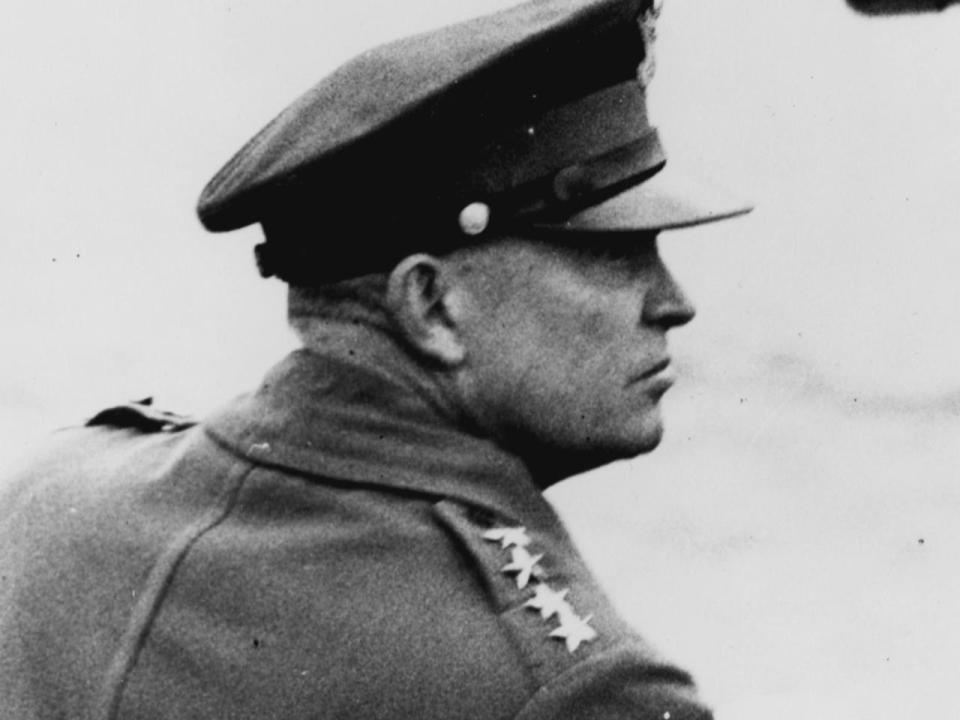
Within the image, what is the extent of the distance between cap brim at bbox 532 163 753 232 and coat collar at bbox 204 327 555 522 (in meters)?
0.27

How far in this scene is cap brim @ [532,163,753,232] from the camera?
2107mm

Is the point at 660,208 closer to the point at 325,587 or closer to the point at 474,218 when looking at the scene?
the point at 474,218

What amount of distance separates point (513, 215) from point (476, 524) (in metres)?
0.39

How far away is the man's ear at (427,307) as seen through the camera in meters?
2.04

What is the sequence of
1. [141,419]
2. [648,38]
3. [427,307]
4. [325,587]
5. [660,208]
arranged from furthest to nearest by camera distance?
[141,419], [648,38], [660,208], [427,307], [325,587]

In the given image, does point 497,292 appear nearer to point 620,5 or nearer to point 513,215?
point 513,215

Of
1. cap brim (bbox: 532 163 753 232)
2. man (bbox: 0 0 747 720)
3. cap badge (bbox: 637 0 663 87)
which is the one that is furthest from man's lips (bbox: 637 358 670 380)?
cap badge (bbox: 637 0 663 87)

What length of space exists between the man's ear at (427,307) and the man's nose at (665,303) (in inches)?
10.6

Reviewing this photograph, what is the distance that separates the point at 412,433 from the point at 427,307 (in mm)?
158

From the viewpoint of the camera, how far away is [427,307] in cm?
206

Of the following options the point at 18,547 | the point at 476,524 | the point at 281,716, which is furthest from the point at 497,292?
the point at 18,547

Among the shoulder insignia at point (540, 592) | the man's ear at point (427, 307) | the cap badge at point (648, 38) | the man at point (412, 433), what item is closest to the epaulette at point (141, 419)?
the man at point (412, 433)

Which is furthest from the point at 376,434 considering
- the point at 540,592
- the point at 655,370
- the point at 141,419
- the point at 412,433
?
the point at 141,419

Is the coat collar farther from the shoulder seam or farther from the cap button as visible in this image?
the cap button
